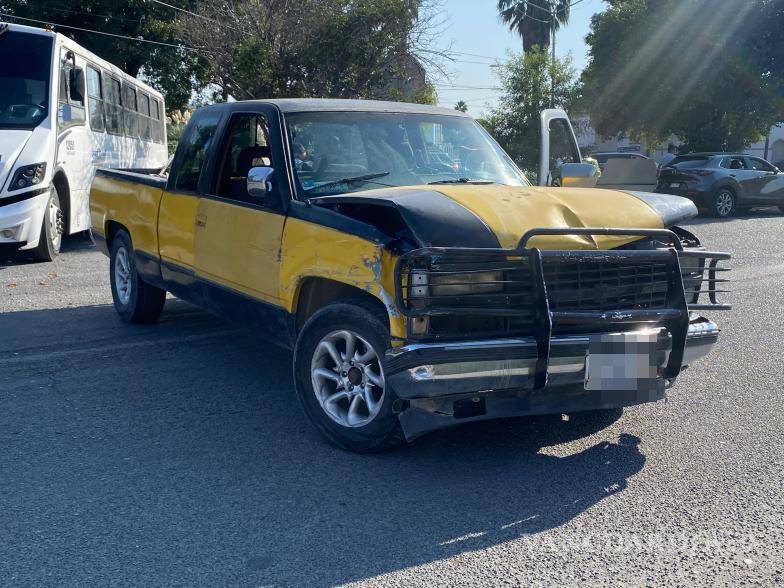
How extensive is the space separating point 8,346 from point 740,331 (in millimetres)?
6087

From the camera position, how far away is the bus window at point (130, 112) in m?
16.6

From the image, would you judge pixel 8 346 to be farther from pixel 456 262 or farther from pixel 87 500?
pixel 456 262

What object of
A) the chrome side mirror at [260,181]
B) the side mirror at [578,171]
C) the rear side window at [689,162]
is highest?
the rear side window at [689,162]

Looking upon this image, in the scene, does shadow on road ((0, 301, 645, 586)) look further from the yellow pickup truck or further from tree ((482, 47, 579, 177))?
tree ((482, 47, 579, 177))

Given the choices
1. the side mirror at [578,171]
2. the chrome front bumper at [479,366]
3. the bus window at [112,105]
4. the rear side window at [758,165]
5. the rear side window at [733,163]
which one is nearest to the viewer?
the chrome front bumper at [479,366]

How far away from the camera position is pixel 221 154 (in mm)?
6121

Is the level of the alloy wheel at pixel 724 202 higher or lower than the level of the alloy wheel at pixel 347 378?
higher

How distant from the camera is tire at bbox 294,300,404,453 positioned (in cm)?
435

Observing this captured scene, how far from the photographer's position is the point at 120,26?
1109 inches

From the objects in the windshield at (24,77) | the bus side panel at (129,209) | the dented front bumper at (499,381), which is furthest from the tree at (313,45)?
the dented front bumper at (499,381)

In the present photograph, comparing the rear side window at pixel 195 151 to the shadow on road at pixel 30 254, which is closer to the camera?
the rear side window at pixel 195 151

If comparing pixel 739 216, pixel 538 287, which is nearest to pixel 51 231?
pixel 538 287

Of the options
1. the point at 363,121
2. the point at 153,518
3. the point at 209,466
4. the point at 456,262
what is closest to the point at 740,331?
the point at 363,121

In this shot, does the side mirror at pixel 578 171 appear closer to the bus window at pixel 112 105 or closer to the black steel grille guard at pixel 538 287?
the black steel grille guard at pixel 538 287
